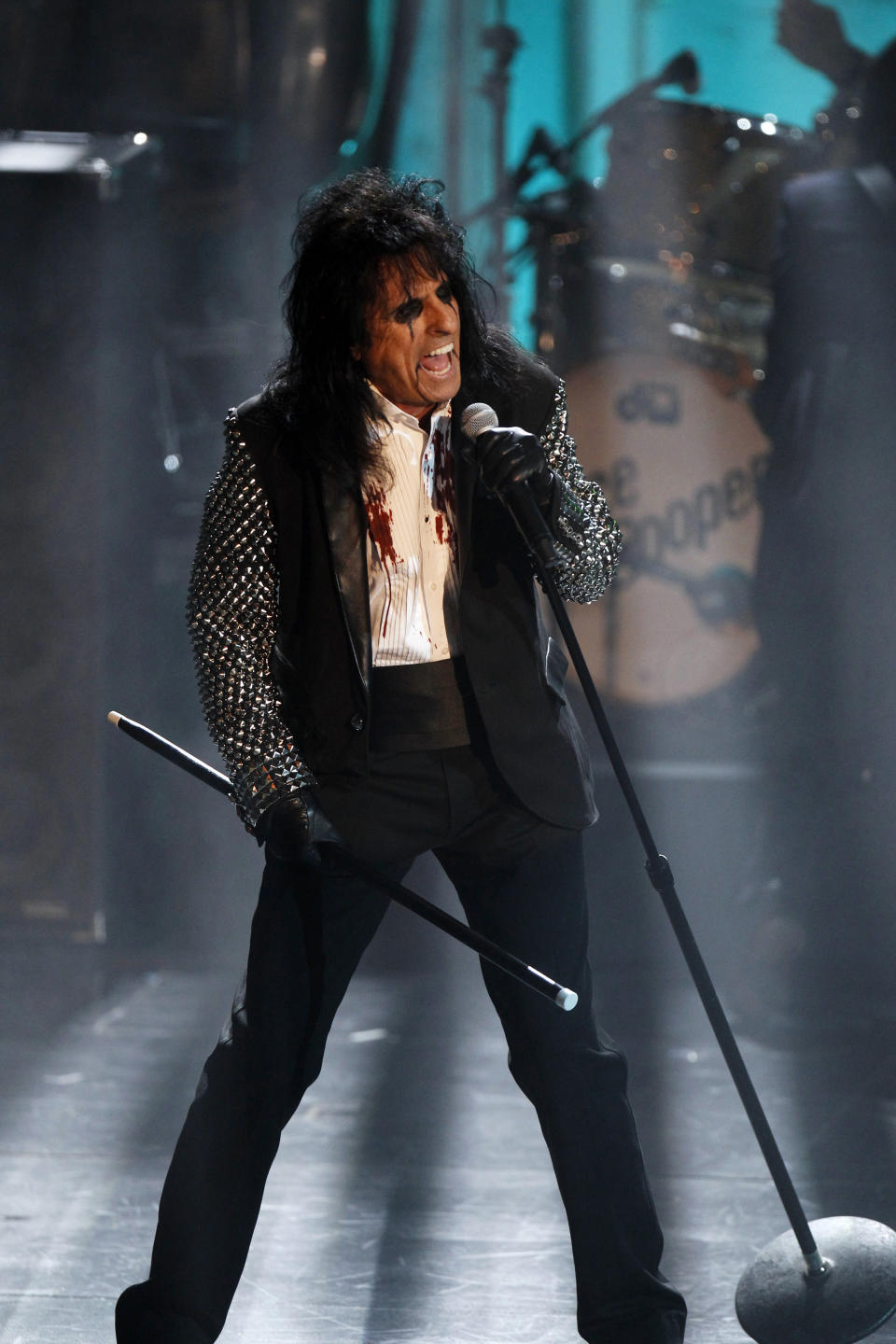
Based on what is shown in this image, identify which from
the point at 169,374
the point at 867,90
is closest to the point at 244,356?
the point at 169,374

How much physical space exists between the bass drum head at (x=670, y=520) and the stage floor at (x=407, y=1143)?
140 cm

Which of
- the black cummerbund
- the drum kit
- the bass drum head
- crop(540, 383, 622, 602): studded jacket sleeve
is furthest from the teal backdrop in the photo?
the black cummerbund

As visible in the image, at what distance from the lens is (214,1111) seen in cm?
200

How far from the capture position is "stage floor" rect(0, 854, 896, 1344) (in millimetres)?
2627

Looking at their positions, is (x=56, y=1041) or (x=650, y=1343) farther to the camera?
Result: (x=56, y=1041)

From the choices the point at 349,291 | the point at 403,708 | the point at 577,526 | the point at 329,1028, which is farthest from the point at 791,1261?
the point at 349,291

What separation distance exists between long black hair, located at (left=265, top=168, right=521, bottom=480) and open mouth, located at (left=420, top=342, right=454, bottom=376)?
3.3 inches

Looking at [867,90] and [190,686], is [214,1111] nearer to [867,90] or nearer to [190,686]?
[190,686]

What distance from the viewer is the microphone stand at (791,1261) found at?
215cm

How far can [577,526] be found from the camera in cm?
208

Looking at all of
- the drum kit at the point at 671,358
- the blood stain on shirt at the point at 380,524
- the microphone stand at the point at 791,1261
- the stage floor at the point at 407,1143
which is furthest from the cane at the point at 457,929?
the drum kit at the point at 671,358

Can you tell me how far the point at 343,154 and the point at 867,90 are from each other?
1.76 m

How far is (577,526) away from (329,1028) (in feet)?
2.42

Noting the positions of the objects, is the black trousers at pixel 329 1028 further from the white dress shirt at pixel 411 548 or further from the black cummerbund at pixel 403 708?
the white dress shirt at pixel 411 548
